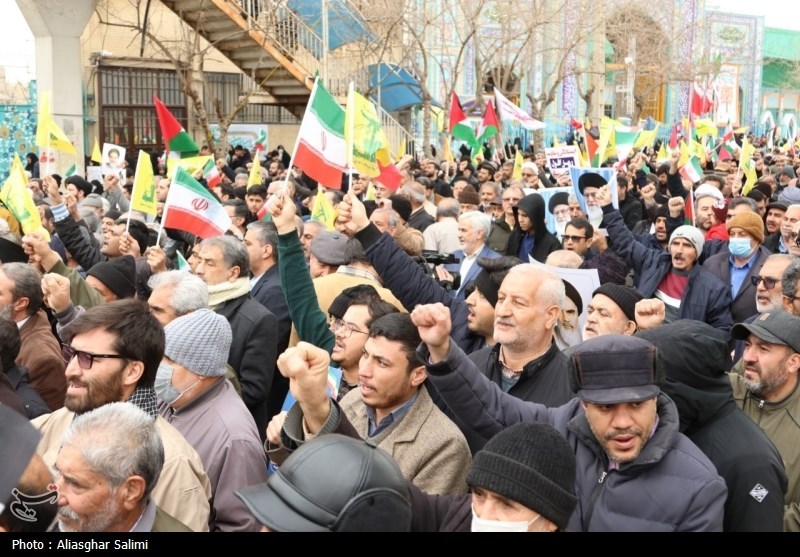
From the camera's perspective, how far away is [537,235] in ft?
31.3

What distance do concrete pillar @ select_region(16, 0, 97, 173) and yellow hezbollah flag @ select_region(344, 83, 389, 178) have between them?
1334 centimetres

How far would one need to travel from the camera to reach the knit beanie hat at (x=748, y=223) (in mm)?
7934

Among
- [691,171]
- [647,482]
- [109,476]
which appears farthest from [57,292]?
[691,171]

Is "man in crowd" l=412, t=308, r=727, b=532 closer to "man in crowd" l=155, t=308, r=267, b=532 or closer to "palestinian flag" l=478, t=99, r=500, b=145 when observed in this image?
"man in crowd" l=155, t=308, r=267, b=532

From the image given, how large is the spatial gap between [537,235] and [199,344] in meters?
5.74

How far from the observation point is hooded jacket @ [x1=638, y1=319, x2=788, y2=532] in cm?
355

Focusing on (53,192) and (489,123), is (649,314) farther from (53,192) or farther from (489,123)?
(489,123)

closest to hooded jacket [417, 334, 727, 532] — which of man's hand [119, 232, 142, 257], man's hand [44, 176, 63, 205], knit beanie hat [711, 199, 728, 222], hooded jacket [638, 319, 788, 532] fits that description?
hooded jacket [638, 319, 788, 532]

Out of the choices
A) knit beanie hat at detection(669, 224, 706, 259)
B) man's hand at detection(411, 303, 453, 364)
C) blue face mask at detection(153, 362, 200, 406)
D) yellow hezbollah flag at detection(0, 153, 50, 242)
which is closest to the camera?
man's hand at detection(411, 303, 453, 364)

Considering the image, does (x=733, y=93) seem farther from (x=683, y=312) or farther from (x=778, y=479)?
(x=778, y=479)

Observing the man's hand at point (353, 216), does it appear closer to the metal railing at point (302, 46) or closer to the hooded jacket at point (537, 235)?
the hooded jacket at point (537, 235)

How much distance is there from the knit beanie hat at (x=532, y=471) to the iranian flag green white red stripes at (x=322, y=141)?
460 centimetres

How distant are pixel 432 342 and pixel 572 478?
0.91 m
